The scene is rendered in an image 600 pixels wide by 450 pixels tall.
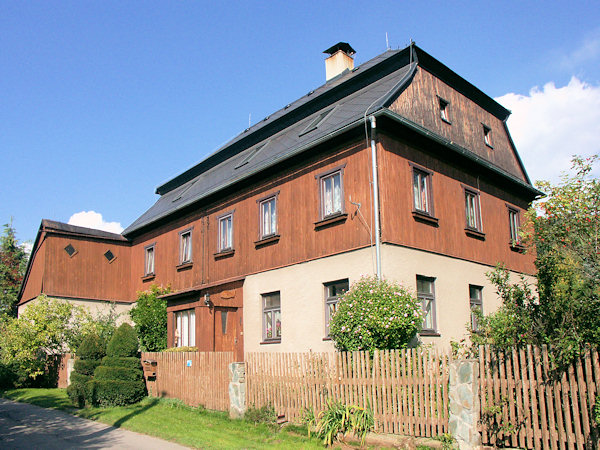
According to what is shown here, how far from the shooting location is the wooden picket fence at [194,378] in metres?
14.2

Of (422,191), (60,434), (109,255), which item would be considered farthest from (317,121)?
(109,255)

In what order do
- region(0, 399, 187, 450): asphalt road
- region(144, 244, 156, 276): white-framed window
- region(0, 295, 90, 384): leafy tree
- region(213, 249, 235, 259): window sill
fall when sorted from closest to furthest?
region(0, 399, 187, 450): asphalt road < region(213, 249, 235, 259): window sill < region(0, 295, 90, 384): leafy tree < region(144, 244, 156, 276): white-framed window

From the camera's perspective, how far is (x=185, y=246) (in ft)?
73.7

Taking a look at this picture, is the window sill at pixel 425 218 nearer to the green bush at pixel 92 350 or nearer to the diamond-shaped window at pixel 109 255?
the green bush at pixel 92 350

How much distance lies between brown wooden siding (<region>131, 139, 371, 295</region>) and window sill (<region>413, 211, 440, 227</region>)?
61.1 inches

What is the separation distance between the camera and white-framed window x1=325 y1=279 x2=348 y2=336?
48.6ft

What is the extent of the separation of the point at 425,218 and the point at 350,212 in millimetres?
2135

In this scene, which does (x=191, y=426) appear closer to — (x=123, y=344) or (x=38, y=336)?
(x=123, y=344)

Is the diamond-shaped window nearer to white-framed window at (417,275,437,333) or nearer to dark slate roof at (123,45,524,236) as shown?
dark slate roof at (123,45,524,236)

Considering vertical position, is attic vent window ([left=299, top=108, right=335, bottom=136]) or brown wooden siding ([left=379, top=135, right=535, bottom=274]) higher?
attic vent window ([left=299, top=108, right=335, bottom=136])

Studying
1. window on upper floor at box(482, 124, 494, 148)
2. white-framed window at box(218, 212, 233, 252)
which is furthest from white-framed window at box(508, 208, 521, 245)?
white-framed window at box(218, 212, 233, 252)

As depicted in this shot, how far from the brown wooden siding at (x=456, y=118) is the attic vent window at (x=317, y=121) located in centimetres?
288

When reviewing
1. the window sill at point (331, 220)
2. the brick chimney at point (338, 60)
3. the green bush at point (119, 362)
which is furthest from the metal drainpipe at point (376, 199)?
the brick chimney at point (338, 60)

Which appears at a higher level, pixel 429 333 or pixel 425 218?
pixel 425 218
